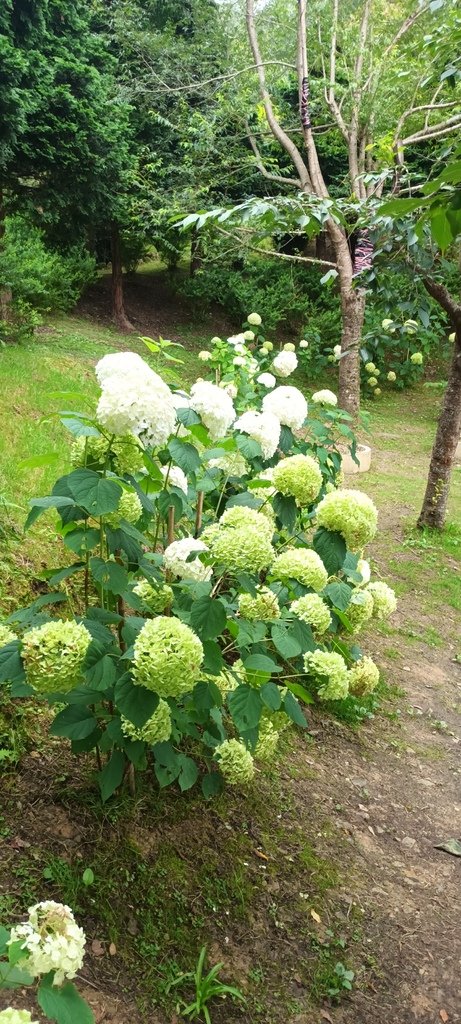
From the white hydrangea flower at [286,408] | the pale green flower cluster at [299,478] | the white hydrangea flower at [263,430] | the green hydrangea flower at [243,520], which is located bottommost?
the green hydrangea flower at [243,520]

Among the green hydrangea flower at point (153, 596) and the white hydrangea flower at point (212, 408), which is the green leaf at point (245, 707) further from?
the white hydrangea flower at point (212, 408)

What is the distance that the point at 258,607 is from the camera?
179 centimetres

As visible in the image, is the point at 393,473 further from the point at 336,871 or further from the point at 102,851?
the point at 102,851

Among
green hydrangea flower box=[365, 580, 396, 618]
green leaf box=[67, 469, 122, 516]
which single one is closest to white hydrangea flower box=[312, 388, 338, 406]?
green hydrangea flower box=[365, 580, 396, 618]

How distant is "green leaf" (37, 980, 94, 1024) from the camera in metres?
0.82

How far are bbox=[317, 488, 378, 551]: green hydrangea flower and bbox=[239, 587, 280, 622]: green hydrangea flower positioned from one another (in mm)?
267

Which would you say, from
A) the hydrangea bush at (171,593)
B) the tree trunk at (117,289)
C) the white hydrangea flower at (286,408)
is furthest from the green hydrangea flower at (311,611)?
the tree trunk at (117,289)

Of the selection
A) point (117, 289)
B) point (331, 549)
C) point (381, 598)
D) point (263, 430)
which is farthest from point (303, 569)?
point (117, 289)

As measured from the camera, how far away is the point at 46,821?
6.21ft

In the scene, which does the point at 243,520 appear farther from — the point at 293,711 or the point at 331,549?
the point at 293,711

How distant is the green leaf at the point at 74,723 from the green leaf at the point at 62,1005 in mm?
753

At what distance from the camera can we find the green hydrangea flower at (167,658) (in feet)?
4.42

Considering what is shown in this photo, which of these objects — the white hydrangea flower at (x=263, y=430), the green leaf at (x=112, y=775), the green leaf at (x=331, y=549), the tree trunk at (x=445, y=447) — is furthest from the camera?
the tree trunk at (x=445, y=447)

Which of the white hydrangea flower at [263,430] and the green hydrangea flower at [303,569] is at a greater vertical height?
the white hydrangea flower at [263,430]
